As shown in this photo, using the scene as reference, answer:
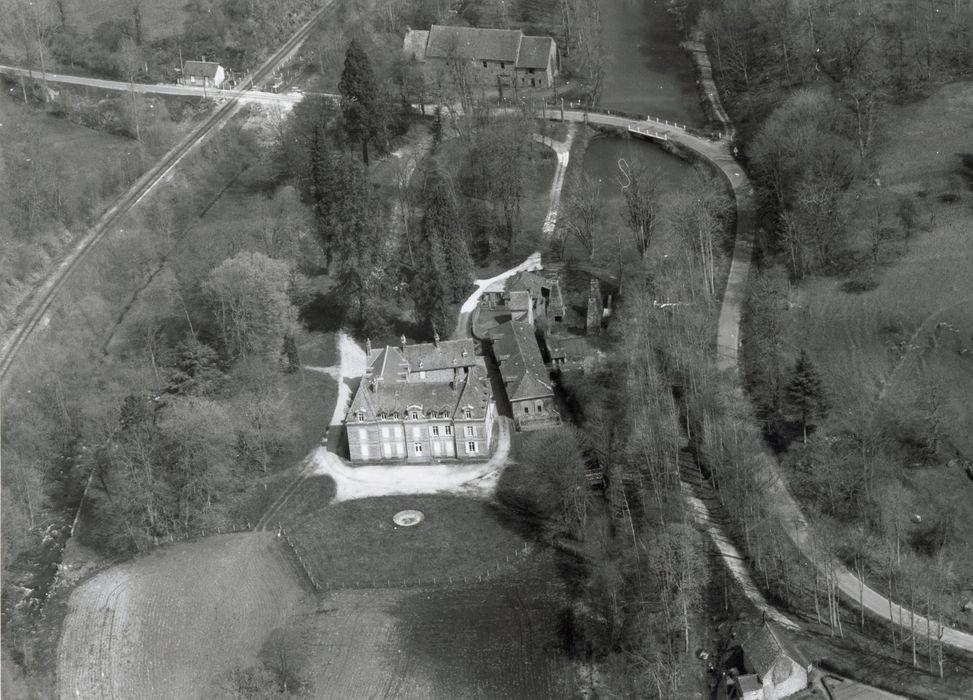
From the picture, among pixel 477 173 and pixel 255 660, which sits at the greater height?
pixel 477 173

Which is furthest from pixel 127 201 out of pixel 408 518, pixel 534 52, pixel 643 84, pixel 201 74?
pixel 643 84

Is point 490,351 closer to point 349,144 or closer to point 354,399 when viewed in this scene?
point 354,399

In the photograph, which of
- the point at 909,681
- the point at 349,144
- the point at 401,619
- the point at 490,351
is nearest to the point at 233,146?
the point at 349,144

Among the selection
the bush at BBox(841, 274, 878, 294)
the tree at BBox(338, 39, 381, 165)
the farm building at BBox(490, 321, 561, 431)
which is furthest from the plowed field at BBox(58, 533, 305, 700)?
the tree at BBox(338, 39, 381, 165)

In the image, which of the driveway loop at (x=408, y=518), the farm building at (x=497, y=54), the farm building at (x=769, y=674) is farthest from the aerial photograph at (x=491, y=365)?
the driveway loop at (x=408, y=518)

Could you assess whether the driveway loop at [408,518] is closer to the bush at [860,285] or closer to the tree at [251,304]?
the tree at [251,304]

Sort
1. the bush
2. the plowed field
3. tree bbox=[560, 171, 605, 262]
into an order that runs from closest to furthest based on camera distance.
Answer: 1. the plowed field
2. the bush
3. tree bbox=[560, 171, 605, 262]

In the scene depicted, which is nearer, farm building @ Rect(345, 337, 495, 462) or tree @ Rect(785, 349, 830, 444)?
tree @ Rect(785, 349, 830, 444)

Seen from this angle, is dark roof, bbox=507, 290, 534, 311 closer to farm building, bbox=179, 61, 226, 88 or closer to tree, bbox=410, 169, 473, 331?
tree, bbox=410, 169, 473, 331
